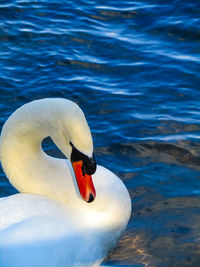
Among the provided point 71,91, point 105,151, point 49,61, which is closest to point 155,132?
point 105,151

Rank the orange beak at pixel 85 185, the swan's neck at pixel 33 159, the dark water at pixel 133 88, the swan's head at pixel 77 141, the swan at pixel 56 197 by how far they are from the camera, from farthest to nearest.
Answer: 1. the dark water at pixel 133 88
2. the swan's neck at pixel 33 159
3. the orange beak at pixel 85 185
4. the swan at pixel 56 197
5. the swan's head at pixel 77 141

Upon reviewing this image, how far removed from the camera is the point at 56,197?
459cm

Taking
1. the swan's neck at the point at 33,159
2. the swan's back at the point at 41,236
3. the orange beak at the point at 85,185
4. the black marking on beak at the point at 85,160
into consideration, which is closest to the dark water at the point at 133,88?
the swan's back at the point at 41,236

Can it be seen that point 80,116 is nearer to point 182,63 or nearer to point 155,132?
point 155,132

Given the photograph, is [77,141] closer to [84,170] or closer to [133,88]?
[84,170]

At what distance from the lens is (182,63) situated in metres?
7.89

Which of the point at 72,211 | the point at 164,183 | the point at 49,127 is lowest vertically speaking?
the point at 164,183

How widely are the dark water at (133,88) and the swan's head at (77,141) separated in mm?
1198

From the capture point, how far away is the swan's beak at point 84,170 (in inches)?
156

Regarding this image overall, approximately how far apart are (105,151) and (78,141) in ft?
7.93

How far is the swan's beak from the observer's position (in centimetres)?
395

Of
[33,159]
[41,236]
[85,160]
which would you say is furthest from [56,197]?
[85,160]

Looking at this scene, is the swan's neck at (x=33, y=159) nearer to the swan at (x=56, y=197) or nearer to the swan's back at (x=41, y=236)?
the swan at (x=56, y=197)

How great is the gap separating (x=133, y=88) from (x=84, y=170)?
3450 millimetres
